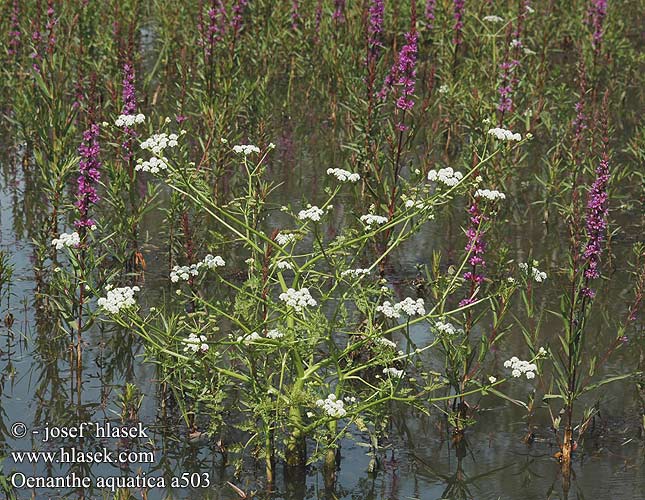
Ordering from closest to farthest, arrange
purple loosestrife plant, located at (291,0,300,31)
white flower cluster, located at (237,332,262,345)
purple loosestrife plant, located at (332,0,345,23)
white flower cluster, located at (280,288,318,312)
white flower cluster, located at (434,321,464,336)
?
white flower cluster, located at (280,288,318,312)
white flower cluster, located at (237,332,262,345)
white flower cluster, located at (434,321,464,336)
purple loosestrife plant, located at (332,0,345,23)
purple loosestrife plant, located at (291,0,300,31)

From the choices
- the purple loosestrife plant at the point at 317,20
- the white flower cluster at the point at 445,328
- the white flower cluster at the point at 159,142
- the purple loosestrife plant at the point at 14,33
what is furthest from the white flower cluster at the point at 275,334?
the purple loosestrife plant at the point at 317,20

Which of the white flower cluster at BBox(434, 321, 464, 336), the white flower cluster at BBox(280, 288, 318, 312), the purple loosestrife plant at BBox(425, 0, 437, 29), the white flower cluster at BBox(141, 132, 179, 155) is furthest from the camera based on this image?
the purple loosestrife plant at BBox(425, 0, 437, 29)

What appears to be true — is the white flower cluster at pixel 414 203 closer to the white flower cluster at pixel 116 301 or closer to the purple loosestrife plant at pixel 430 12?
the white flower cluster at pixel 116 301

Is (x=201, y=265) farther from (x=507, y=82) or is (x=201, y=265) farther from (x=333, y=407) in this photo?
(x=507, y=82)

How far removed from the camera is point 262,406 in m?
5.00

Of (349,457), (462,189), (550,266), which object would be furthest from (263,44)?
(349,457)

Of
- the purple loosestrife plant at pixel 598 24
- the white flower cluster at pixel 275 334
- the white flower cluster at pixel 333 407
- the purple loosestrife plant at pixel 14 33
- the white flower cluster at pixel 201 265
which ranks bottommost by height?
the white flower cluster at pixel 333 407

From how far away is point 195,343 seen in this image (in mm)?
5016

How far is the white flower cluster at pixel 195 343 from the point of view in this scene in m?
5.01

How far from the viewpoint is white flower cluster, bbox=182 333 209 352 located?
16.4 ft

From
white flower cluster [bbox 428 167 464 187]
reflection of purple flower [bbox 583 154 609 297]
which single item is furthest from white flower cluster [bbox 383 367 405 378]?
reflection of purple flower [bbox 583 154 609 297]

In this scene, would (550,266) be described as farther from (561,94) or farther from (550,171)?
(561,94)

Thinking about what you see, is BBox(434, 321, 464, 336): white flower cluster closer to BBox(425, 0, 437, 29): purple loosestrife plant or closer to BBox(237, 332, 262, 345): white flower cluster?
BBox(237, 332, 262, 345): white flower cluster

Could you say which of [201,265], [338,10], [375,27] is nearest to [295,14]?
[338,10]
